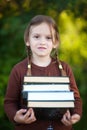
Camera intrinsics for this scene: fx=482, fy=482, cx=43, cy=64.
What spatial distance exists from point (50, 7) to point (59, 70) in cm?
178

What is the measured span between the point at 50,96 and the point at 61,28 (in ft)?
7.72

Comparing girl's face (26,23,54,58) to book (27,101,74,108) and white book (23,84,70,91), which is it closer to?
white book (23,84,70,91)

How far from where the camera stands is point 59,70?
3055 millimetres

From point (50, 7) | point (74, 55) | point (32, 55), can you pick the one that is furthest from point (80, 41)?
point (32, 55)

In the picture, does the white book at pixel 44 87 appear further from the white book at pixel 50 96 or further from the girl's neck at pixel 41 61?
the girl's neck at pixel 41 61

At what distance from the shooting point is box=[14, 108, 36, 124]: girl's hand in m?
2.82

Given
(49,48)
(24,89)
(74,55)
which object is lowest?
(74,55)

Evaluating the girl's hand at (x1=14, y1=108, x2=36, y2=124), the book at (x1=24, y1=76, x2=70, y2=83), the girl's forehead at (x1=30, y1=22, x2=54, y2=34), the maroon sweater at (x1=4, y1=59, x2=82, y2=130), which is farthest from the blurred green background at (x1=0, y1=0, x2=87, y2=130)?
the girl's hand at (x1=14, y1=108, x2=36, y2=124)

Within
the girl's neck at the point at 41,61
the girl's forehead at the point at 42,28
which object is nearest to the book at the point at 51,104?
the girl's neck at the point at 41,61

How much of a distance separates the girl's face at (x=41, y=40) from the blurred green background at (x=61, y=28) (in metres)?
1.51

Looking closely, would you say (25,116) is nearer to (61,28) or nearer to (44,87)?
(44,87)

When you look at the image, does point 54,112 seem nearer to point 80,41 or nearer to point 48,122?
point 48,122

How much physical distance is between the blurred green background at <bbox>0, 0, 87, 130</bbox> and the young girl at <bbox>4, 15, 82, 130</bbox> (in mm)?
1503

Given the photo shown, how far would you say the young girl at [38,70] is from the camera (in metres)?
2.98
